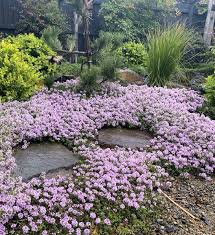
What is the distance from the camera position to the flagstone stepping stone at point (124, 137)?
14.2ft

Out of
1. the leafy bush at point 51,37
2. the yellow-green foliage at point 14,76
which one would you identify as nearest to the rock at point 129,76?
the leafy bush at point 51,37

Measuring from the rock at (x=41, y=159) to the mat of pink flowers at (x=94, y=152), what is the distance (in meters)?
0.09

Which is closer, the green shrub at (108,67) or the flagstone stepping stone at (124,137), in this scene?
the flagstone stepping stone at (124,137)

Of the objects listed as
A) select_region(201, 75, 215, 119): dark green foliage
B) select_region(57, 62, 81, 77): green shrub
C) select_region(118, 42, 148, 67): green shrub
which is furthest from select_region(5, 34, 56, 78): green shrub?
select_region(201, 75, 215, 119): dark green foliage

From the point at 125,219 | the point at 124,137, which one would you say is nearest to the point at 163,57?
the point at 124,137

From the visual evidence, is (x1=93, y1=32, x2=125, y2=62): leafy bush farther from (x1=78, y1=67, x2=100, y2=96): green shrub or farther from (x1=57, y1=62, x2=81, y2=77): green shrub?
(x1=57, y1=62, x2=81, y2=77): green shrub

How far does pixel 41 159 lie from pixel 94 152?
535 mm

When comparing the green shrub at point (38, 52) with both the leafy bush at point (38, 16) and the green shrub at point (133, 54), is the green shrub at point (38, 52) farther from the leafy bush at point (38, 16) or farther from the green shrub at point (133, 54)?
the leafy bush at point (38, 16)

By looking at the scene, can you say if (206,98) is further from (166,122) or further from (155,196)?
(155,196)

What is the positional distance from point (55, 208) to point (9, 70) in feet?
9.10

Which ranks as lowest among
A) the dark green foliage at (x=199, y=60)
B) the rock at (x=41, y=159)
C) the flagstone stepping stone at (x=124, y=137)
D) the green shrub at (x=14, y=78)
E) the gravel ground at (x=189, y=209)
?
the gravel ground at (x=189, y=209)

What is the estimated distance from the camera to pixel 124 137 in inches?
179

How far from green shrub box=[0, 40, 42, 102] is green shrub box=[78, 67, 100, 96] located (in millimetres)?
694

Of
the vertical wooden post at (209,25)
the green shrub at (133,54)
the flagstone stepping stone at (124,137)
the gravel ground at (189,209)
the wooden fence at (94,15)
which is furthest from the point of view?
the vertical wooden post at (209,25)
